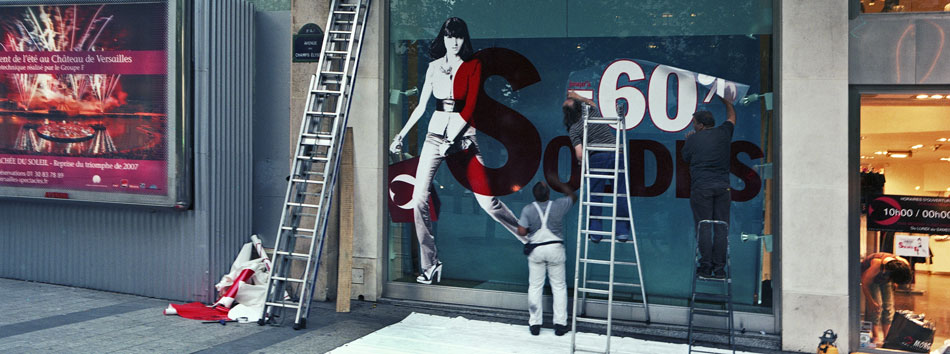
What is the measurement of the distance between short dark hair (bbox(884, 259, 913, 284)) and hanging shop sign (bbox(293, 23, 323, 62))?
7024 mm

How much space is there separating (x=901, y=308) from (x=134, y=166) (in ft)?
29.4

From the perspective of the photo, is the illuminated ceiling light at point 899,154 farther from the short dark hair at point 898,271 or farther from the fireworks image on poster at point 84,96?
the fireworks image on poster at point 84,96

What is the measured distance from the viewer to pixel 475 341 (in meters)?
7.91

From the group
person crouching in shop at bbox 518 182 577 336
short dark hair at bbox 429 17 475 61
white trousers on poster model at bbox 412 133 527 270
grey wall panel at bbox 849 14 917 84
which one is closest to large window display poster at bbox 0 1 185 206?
white trousers on poster model at bbox 412 133 527 270

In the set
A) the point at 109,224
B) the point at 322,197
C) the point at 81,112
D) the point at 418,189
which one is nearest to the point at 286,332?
the point at 322,197

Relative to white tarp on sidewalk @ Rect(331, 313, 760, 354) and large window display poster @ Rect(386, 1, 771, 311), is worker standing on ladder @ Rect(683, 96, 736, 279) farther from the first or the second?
white tarp on sidewalk @ Rect(331, 313, 760, 354)

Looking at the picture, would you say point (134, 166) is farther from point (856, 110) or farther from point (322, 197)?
point (856, 110)

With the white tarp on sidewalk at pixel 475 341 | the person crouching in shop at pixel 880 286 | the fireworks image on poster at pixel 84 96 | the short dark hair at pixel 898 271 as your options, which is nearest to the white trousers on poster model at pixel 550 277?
the white tarp on sidewalk at pixel 475 341

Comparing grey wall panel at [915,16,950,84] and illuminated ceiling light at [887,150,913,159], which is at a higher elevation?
grey wall panel at [915,16,950,84]

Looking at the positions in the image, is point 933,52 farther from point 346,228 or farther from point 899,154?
point 346,228

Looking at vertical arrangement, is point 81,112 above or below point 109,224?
above

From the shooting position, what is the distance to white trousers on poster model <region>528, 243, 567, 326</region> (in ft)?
26.9

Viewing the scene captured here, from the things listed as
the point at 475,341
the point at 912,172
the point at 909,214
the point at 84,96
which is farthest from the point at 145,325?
the point at 912,172

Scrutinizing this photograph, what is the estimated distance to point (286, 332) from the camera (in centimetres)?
795
